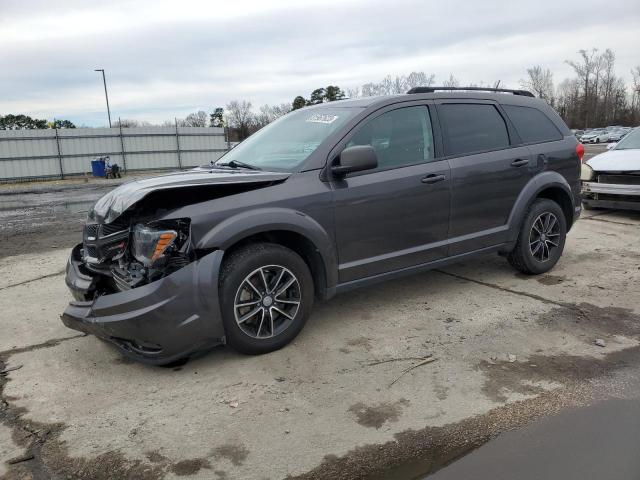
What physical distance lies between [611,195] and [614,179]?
274 millimetres

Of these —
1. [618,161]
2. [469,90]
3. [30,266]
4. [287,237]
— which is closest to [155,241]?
[287,237]

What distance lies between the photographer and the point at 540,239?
546 centimetres

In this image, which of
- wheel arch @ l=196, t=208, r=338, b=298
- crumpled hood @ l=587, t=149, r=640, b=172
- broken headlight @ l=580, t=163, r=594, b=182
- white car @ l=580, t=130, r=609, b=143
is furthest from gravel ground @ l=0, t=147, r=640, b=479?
white car @ l=580, t=130, r=609, b=143

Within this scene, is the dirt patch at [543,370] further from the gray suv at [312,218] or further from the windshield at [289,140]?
the windshield at [289,140]

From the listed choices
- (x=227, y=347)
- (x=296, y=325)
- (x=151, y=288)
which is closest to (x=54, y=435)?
(x=151, y=288)

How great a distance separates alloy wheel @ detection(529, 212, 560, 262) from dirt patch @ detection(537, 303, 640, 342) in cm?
92

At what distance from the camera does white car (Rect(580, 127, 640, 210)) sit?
8.22m

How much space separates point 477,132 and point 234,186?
2.54 meters

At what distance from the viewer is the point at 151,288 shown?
10.8 feet

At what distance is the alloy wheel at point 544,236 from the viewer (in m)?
5.41

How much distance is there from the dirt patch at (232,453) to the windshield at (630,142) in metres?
9.12

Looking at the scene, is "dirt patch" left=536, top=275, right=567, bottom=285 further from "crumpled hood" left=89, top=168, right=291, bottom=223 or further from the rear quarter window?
"crumpled hood" left=89, top=168, right=291, bottom=223

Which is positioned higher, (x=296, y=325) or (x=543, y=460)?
(x=296, y=325)

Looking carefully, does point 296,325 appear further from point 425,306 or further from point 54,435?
point 54,435
